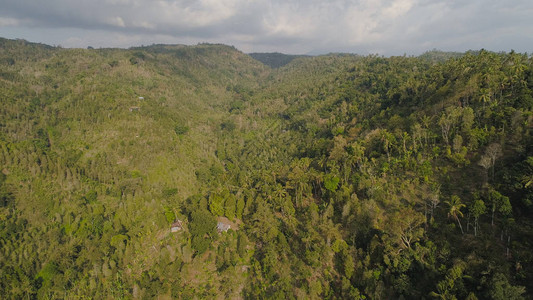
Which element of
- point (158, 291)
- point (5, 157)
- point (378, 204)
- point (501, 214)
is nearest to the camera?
point (501, 214)

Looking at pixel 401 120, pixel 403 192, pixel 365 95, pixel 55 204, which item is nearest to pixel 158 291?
pixel 403 192

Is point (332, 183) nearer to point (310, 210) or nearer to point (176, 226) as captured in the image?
point (310, 210)

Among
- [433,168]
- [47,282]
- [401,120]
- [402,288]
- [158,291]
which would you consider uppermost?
[401,120]

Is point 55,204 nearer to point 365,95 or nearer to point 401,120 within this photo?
point 401,120

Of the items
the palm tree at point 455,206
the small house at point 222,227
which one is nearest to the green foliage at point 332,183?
the palm tree at point 455,206

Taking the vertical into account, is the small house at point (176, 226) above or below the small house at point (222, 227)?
below

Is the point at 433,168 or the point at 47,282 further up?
the point at 433,168

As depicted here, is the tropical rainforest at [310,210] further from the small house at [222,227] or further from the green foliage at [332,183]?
the small house at [222,227]

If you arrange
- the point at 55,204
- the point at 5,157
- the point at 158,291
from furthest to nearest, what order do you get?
1. the point at 5,157
2. the point at 55,204
3. the point at 158,291

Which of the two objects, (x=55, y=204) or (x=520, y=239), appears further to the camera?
(x=55, y=204)

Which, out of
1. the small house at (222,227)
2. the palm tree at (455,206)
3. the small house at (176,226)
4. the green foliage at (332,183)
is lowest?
the small house at (176,226)

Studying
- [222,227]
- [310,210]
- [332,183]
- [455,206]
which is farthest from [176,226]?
[455,206]
